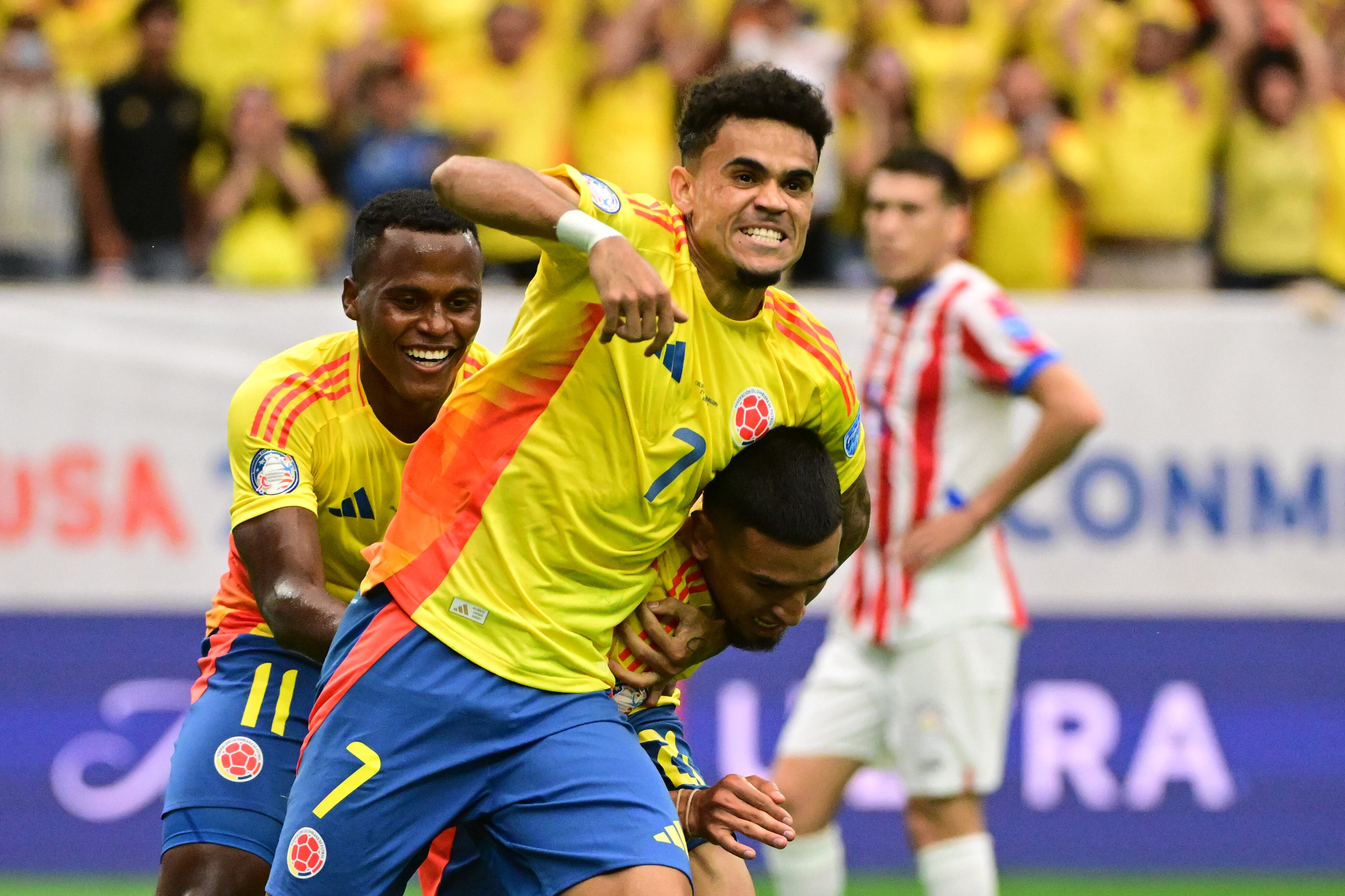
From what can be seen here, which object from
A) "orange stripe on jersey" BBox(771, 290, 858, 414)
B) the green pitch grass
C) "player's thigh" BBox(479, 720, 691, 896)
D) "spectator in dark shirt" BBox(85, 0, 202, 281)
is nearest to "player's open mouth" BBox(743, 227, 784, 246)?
"orange stripe on jersey" BBox(771, 290, 858, 414)

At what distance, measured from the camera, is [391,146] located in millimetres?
9453

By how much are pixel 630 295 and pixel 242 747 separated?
193 cm

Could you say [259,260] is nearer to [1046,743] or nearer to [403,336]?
[1046,743]

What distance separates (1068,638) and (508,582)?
16.8 feet

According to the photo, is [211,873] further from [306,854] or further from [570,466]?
[570,466]

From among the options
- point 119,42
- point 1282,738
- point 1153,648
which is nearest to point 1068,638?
point 1153,648

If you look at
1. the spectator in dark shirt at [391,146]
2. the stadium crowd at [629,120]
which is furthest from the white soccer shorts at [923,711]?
the spectator in dark shirt at [391,146]

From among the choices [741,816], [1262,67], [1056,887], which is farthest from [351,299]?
[1262,67]

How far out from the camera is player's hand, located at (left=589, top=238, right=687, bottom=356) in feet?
11.1

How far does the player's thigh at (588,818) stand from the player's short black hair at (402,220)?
132cm

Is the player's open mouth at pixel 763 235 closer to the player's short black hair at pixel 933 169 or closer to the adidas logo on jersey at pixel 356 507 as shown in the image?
the adidas logo on jersey at pixel 356 507

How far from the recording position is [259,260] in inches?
370

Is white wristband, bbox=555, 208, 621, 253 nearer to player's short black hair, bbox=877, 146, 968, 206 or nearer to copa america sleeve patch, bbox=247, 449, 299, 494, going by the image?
copa america sleeve patch, bbox=247, 449, 299, 494

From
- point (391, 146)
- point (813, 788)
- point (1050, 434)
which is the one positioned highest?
point (391, 146)
